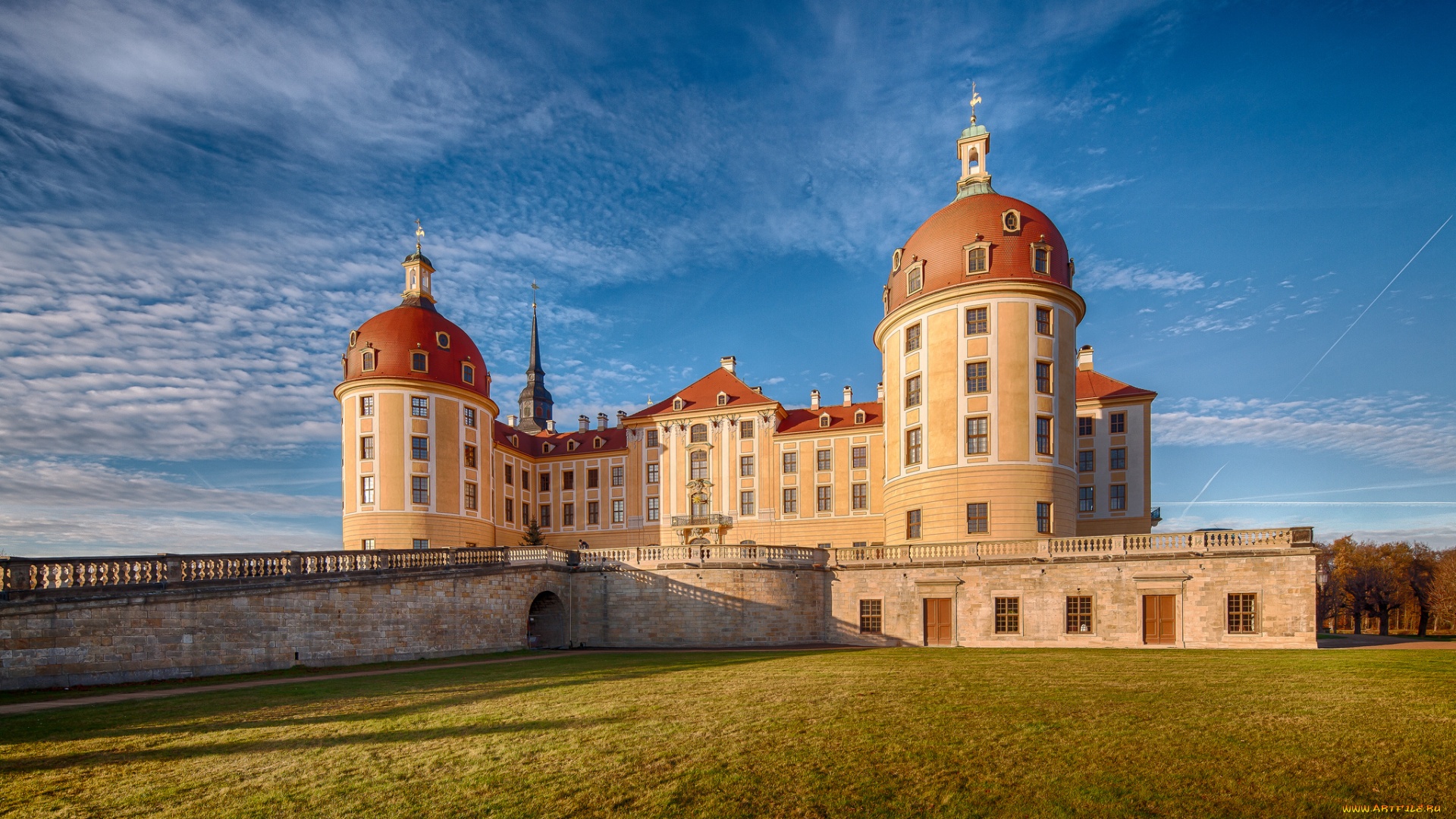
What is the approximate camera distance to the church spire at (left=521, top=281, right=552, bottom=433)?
3314 inches

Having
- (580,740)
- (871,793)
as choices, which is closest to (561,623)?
(580,740)

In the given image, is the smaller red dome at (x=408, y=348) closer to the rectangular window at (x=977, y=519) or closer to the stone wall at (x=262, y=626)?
the stone wall at (x=262, y=626)

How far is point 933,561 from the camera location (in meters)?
33.2

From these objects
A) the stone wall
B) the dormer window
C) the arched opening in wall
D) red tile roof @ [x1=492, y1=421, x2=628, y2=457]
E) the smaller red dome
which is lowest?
the arched opening in wall

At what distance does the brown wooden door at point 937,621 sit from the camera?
107ft

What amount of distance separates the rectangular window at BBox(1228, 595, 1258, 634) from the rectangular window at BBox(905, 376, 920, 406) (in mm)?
16243

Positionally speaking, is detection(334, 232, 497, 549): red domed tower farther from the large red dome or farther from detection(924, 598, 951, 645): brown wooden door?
detection(924, 598, 951, 645): brown wooden door

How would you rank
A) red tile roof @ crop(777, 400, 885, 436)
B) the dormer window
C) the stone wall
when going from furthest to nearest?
red tile roof @ crop(777, 400, 885, 436), the dormer window, the stone wall

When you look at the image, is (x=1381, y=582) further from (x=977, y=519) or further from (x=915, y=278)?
(x=915, y=278)

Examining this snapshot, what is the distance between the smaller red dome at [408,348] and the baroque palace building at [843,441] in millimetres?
117

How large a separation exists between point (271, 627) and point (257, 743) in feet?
44.3

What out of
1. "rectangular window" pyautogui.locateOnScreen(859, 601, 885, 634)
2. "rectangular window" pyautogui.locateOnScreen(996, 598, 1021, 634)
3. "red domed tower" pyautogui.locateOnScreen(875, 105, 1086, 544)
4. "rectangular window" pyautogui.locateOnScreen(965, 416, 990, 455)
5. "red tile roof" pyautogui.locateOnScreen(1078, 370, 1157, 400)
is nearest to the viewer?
"rectangular window" pyautogui.locateOnScreen(996, 598, 1021, 634)

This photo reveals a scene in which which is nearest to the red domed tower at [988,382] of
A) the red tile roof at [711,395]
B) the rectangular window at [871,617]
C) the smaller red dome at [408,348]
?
the rectangular window at [871,617]

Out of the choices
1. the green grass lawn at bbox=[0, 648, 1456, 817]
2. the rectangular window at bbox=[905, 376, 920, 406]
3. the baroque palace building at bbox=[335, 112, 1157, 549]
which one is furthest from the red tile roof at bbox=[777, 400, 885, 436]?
the green grass lawn at bbox=[0, 648, 1456, 817]
